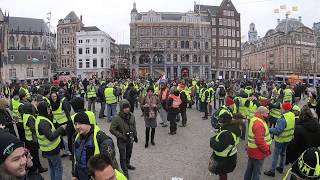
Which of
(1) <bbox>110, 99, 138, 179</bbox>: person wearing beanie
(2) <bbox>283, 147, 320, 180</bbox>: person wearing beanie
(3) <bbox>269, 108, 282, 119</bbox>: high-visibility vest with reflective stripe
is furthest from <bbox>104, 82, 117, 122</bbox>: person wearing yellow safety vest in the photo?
(2) <bbox>283, 147, 320, 180</bbox>: person wearing beanie

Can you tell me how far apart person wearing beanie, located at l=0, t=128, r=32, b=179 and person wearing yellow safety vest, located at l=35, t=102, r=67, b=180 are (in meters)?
4.76

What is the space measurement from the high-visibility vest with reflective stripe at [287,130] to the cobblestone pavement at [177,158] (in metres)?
1.06

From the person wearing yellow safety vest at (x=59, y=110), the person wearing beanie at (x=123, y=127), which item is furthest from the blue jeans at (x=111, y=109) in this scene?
the person wearing beanie at (x=123, y=127)

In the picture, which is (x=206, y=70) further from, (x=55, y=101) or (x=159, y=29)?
(x=55, y=101)

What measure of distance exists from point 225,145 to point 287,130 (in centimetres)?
260

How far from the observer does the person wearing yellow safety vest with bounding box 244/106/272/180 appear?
801 cm

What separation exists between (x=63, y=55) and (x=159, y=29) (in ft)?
74.8

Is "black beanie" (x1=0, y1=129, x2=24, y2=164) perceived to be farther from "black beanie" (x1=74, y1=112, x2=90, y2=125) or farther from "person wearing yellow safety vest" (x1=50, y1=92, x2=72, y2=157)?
"person wearing yellow safety vest" (x1=50, y1=92, x2=72, y2=157)

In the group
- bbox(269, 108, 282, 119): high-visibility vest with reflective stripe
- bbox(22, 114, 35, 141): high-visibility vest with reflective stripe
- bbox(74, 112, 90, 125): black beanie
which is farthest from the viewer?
bbox(269, 108, 282, 119): high-visibility vest with reflective stripe

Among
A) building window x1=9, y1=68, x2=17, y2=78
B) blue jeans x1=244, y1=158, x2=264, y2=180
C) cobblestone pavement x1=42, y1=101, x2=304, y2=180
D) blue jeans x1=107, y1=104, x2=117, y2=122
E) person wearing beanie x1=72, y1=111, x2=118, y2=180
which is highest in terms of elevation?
building window x1=9, y1=68, x2=17, y2=78

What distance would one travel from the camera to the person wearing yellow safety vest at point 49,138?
26.0 ft

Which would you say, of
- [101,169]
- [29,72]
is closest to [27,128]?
[101,169]

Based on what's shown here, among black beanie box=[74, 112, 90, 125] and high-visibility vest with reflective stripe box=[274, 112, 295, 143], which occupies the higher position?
black beanie box=[74, 112, 90, 125]

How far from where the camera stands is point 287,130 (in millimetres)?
9469
